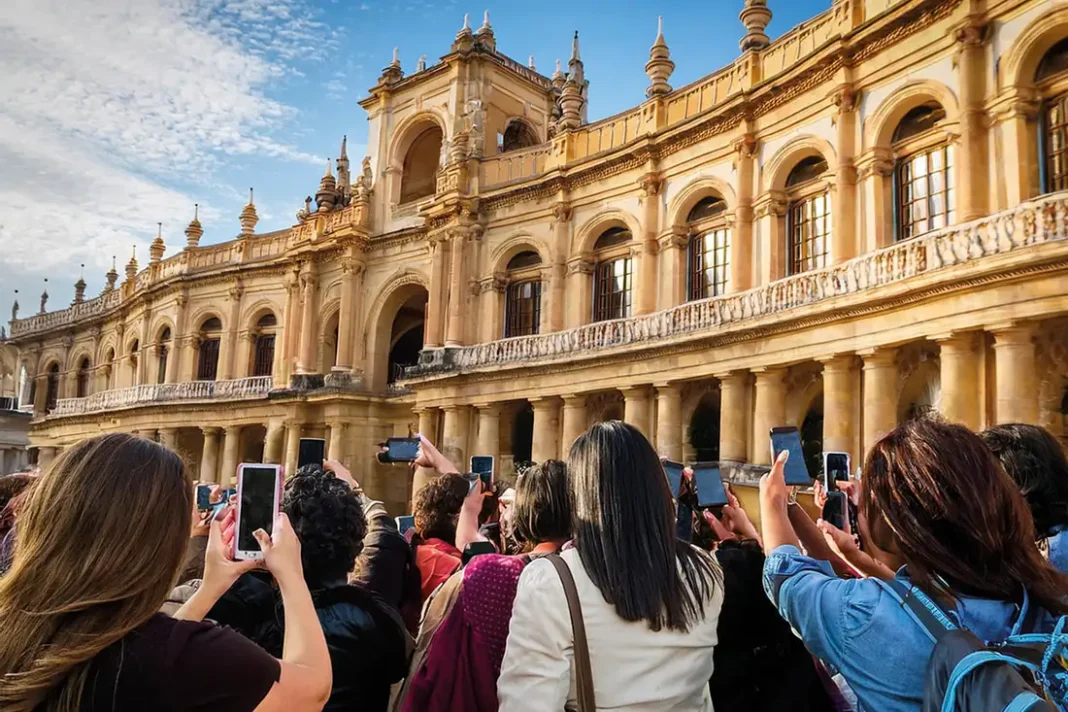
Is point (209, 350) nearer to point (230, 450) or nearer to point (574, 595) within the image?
point (230, 450)

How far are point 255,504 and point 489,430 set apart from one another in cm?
1922

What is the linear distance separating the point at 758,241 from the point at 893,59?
176 inches

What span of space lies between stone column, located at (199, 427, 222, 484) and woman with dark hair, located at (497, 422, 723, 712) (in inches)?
1199

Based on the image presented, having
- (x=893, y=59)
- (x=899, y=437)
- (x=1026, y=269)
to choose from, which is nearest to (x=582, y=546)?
(x=899, y=437)

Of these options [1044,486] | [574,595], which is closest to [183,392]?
[574,595]

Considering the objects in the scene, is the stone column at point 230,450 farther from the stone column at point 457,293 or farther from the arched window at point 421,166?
the stone column at point 457,293

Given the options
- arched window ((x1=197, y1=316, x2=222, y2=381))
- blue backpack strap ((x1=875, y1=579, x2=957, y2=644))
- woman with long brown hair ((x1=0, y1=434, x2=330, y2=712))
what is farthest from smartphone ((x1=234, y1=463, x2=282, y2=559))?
arched window ((x1=197, y1=316, x2=222, y2=381))

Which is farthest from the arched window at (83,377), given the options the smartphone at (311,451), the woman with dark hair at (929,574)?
Answer: the woman with dark hair at (929,574)

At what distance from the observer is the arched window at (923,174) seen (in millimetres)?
13617

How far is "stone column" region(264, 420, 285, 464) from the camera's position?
2777 centimetres

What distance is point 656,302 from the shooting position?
1955 centimetres

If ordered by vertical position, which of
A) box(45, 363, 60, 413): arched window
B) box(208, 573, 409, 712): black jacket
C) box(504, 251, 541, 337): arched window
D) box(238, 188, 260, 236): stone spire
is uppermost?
box(238, 188, 260, 236): stone spire

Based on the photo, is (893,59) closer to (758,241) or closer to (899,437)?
(758,241)

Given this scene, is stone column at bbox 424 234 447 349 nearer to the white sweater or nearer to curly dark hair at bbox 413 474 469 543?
curly dark hair at bbox 413 474 469 543
